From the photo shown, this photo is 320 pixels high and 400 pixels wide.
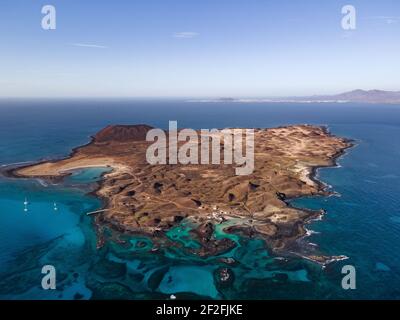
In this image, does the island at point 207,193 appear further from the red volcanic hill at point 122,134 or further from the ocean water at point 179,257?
the red volcanic hill at point 122,134

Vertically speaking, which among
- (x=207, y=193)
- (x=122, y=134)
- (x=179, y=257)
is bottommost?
(x=179, y=257)

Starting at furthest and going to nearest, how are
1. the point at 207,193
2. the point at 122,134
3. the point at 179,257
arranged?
the point at 122,134
the point at 207,193
the point at 179,257

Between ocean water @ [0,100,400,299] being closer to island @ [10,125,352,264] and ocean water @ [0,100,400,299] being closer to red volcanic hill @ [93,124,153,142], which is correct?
island @ [10,125,352,264]

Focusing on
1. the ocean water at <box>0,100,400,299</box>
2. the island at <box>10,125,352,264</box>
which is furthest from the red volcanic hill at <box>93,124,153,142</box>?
the ocean water at <box>0,100,400,299</box>

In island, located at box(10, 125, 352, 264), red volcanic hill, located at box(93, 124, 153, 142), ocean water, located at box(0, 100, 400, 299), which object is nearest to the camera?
ocean water, located at box(0, 100, 400, 299)

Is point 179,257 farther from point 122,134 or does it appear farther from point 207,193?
point 122,134

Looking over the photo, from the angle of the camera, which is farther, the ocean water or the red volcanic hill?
the red volcanic hill

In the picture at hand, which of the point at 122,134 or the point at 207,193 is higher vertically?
the point at 122,134

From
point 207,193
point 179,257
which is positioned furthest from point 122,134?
point 179,257

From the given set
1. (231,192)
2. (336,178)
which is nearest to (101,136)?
(231,192)
